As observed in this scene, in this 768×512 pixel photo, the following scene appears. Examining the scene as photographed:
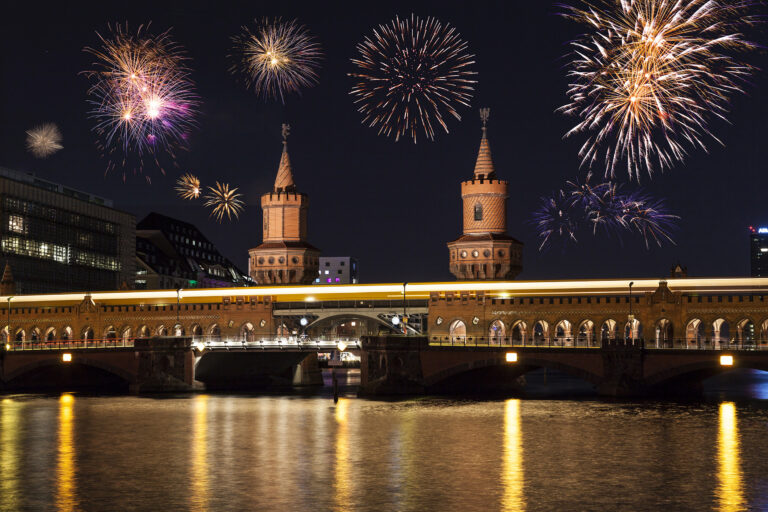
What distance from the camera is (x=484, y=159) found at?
116 metres

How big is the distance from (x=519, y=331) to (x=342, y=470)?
64269mm

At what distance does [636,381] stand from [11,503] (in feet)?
174

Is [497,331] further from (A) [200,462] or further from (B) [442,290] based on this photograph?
(A) [200,462]

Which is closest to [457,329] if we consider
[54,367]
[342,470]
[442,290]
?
[442,290]

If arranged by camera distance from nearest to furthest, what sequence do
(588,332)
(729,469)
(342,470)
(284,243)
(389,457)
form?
(342,470), (729,469), (389,457), (588,332), (284,243)

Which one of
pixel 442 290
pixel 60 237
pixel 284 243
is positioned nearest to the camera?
pixel 442 290

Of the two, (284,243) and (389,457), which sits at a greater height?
(284,243)

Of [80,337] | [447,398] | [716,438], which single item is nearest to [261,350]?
[447,398]

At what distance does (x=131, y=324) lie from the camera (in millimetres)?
112500

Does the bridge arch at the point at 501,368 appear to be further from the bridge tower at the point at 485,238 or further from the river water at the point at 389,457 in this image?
the bridge tower at the point at 485,238

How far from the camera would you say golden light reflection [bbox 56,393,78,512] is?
104ft

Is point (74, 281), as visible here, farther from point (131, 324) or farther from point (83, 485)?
point (83, 485)

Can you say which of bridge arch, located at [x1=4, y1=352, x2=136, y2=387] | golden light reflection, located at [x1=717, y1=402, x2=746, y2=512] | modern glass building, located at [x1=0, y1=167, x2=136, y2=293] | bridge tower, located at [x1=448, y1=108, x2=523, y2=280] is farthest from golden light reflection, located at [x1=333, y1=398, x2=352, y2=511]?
modern glass building, located at [x1=0, y1=167, x2=136, y2=293]

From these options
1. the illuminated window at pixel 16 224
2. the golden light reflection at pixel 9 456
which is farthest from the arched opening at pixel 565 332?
the illuminated window at pixel 16 224
